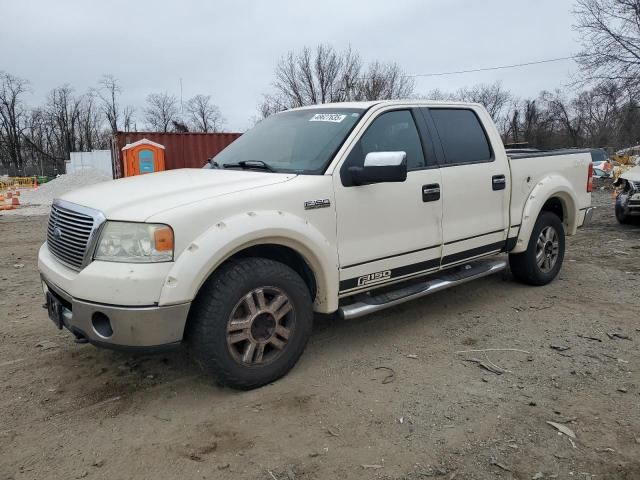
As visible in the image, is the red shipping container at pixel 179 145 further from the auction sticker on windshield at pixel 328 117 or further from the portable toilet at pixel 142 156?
the auction sticker on windshield at pixel 328 117

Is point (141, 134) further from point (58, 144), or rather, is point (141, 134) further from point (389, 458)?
point (58, 144)

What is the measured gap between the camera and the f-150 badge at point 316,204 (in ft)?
11.3

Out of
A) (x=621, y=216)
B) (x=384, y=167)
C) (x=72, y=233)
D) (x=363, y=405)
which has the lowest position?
(x=363, y=405)

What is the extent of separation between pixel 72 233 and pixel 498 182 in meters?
3.55

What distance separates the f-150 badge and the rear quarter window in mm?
1401

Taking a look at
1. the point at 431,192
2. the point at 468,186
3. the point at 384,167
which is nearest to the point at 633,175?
the point at 468,186

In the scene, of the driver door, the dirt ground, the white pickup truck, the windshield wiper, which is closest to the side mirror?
the white pickup truck

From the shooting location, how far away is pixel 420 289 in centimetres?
418

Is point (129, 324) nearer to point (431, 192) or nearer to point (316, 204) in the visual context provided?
point (316, 204)

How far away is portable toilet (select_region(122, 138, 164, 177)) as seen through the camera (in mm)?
16203

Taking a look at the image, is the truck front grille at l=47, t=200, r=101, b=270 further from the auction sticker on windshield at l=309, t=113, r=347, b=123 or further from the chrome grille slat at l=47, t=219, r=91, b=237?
the auction sticker on windshield at l=309, t=113, r=347, b=123

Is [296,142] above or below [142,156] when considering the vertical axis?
below

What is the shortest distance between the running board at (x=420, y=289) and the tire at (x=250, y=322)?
0.40 metres

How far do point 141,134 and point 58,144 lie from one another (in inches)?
2744
